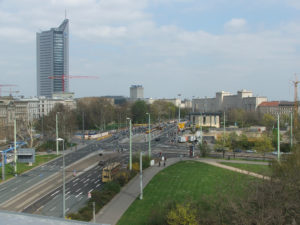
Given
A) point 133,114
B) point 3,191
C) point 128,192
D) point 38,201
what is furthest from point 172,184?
point 133,114

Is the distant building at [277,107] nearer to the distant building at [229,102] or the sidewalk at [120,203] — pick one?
the distant building at [229,102]

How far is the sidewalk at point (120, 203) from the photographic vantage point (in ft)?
75.3

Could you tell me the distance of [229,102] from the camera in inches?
7343

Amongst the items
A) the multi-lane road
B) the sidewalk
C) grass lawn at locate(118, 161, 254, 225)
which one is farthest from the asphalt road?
grass lawn at locate(118, 161, 254, 225)

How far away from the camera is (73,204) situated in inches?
1041

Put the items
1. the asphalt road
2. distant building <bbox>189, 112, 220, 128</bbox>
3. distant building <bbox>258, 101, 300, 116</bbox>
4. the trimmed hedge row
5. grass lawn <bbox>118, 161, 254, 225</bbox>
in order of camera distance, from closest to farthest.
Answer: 1. the trimmed hedge row
2. grass lawn <bbox>118, 161, 254, 225</bbox>
3. the asphalt road
4. distant building <bbox>189, 112, 220, 128</bbox>
5. distant building <bbox>258, 101, 300, 116</bbox>

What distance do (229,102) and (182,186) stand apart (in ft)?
535

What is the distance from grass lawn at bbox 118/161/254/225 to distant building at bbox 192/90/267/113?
123614 mm

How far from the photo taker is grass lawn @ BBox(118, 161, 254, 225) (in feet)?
75.8

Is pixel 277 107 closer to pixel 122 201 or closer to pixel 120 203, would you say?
pixel 122 201

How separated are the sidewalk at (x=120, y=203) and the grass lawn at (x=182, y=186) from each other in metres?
0.55

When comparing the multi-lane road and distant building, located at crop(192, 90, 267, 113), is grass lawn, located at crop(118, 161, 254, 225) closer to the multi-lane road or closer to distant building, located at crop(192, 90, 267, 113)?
the multi-lane road

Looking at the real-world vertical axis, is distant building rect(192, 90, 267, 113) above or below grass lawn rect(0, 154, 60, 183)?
above

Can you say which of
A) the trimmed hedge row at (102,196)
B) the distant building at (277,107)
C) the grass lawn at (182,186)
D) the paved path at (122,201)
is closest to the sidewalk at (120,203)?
the paved path at (122,201)
